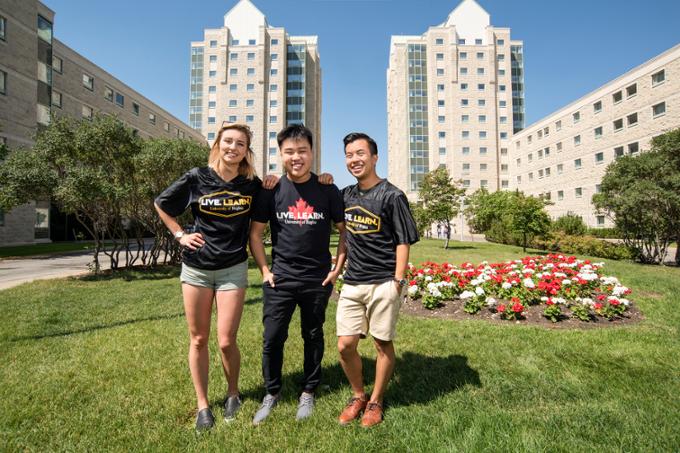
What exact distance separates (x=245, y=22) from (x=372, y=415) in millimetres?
73354

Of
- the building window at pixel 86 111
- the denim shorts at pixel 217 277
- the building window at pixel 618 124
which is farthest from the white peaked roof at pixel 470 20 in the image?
the denim shorts at pixel 217 277

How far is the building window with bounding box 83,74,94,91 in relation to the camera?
103 feet

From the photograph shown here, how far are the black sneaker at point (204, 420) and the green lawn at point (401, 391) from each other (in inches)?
2.9

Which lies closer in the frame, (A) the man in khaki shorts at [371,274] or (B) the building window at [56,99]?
(A) the man in khaki shorts at [371,274]

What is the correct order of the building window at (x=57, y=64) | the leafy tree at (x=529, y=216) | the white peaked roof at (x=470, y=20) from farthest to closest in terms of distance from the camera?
1. the white peaked roof at (x=470, y=20)
2. the building window at (x=57, y=64)
3. the leafy tree at (x=529, y=216)

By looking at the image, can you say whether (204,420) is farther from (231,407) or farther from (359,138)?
(359,138)

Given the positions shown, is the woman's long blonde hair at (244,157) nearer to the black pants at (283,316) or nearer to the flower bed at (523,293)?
the black pants at (283,316)

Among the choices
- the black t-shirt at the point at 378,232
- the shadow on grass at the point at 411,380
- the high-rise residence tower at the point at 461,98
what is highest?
the high-rise residence tower at the point at 461,98

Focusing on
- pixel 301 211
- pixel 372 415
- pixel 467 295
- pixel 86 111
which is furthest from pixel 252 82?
pixel 372 415

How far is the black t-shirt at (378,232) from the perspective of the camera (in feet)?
9.11

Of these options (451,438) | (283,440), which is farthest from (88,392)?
(451,438)

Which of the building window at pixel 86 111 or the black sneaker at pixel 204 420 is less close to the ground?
the building window at pixel 86 111

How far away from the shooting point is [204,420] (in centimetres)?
273

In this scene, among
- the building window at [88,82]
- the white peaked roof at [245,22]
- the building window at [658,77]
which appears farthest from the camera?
the white peaked roof at [245,22]
